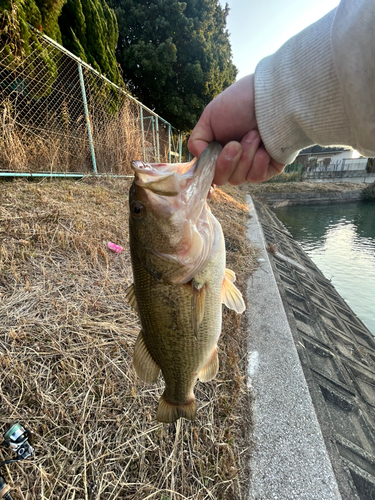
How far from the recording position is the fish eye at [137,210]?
128 cm

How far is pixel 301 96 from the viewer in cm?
132

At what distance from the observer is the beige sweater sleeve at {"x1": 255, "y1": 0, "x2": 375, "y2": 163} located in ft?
3.59

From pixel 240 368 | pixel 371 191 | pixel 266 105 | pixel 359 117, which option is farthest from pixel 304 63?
pixel 371 191

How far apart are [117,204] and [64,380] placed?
3.49 meters

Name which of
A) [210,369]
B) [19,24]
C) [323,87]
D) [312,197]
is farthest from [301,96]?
[312,197]

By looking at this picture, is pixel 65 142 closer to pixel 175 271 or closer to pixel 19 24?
pixel 19 24

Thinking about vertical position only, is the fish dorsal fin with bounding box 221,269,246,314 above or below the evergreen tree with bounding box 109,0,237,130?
below

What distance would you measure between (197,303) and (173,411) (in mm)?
690

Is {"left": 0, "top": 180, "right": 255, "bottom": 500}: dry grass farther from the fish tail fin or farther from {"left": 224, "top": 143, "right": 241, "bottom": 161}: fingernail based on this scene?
{"left": 224, "top": 143, "right": 241, "bottom": 161}: fingernail

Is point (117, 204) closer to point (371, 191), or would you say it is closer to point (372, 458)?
point (372, 458)

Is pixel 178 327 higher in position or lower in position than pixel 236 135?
lower

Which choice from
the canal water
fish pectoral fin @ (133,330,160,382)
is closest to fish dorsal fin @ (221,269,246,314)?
fish pectoral fin @ (133,330,160,382)

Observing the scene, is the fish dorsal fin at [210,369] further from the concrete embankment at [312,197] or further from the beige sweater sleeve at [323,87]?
the concrete embankment at [312,197]

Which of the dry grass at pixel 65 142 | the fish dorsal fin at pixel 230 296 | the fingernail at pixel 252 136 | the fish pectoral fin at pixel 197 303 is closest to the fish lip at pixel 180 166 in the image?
the fingernail at pixel 252 136
